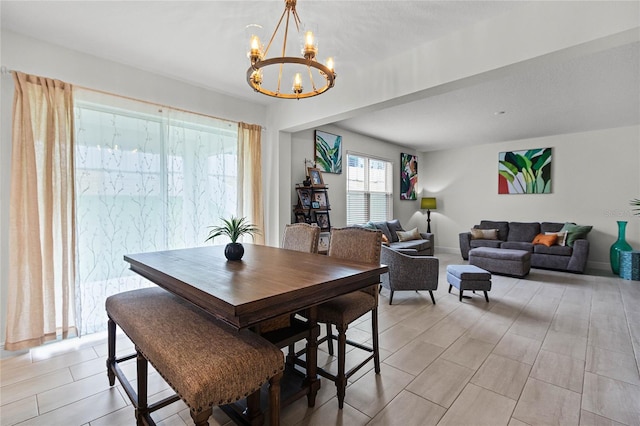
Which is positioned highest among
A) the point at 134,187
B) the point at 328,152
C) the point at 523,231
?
the point at 328,152

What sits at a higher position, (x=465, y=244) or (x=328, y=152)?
(x=328, y=152)

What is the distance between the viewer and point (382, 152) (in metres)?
6.73

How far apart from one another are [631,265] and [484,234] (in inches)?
87.2

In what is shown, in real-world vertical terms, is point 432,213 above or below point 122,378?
above

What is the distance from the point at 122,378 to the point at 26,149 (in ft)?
6.75

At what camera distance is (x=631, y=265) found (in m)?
4.74

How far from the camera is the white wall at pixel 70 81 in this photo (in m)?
2.45

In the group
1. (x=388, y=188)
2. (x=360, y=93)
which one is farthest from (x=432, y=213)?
(x=360, y=93)

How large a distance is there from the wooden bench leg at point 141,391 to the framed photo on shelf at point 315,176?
3.45 m

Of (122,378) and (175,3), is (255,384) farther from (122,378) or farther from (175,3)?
(175,3)

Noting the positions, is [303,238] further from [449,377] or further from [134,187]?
[134,187]

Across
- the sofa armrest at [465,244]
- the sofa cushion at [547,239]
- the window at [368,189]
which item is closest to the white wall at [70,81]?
the window at [368,189]

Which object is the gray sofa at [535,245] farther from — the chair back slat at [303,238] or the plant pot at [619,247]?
the chair back slat at [303,238]

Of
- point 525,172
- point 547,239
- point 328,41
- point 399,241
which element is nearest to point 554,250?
point 547,239
